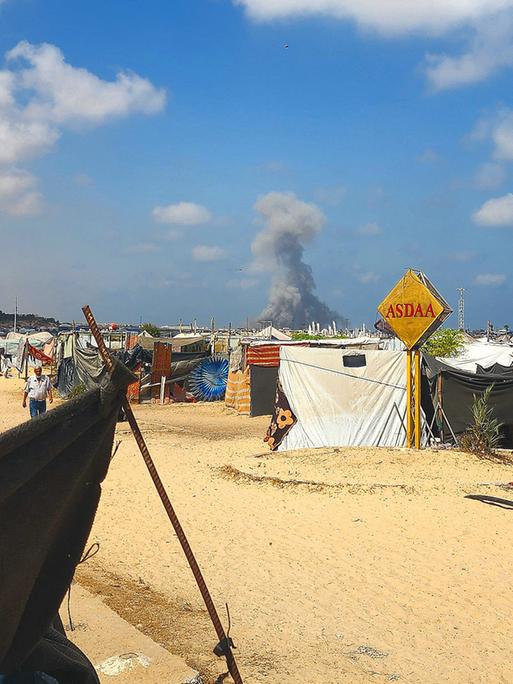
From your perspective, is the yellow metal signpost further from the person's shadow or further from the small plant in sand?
the person's shadow

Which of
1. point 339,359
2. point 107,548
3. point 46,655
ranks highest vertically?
point 339,359

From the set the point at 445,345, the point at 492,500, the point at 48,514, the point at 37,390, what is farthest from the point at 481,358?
the point at 48,514

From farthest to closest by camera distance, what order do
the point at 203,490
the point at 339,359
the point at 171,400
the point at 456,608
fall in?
the point at 171,400 → the point at 339,359 → the point at 203,490 → the point at 456,608

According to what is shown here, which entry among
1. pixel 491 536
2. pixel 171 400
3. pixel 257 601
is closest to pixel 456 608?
pixel 257 601

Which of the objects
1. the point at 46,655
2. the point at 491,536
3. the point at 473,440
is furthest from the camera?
the point at 473,440

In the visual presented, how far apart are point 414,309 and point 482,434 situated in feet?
9.04

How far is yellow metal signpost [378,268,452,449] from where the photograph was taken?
13.6 meters

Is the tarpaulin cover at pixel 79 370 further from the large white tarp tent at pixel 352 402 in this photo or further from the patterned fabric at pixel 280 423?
the large white tarp tent at pixel 352 402

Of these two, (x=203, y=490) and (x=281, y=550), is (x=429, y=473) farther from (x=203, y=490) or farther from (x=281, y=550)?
(x=281, y=550)

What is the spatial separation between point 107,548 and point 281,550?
198 cm

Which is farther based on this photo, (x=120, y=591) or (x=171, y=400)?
(x=171, y=400)

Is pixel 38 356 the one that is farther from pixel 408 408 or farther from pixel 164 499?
pixel 164 499

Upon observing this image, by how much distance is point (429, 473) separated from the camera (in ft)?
38.8

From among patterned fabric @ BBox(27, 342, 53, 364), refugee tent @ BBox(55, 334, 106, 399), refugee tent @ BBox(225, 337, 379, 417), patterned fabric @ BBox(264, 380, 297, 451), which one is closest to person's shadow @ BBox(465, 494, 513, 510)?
patterned fabric @ BBox(264, 380, 297, 451)
